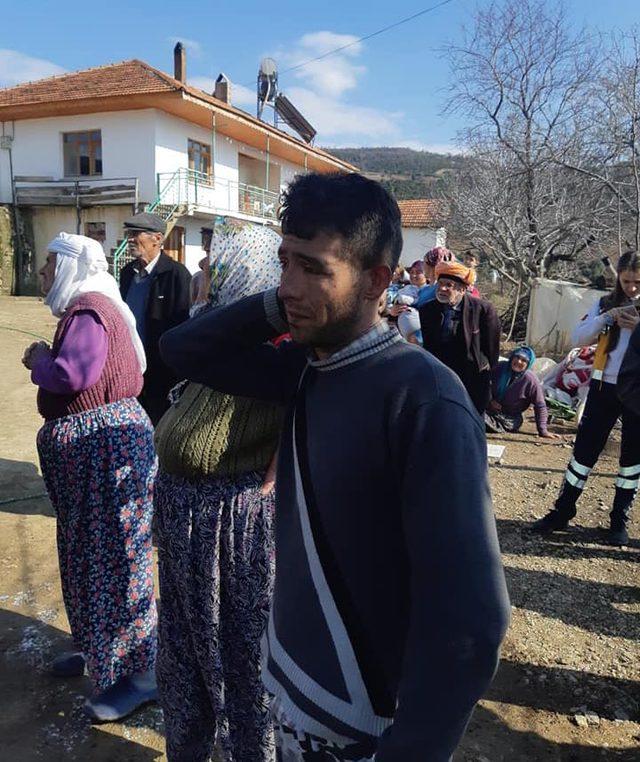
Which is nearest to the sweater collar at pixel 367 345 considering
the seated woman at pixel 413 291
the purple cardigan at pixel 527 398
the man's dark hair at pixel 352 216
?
the man's dark hair at pixel 352 216

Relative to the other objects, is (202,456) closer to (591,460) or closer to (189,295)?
(189,295)

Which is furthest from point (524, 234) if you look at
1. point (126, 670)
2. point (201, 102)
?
point (126, 670)

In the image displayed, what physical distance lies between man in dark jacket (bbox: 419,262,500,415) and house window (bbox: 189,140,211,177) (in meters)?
17.8

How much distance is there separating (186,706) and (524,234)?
1346 centimetres

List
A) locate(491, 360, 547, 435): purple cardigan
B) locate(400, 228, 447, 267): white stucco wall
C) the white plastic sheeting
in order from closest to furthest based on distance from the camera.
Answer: locate(491, 360, 547, 435): purple cardigan
the white plastic sheeting
locate(400, 228, 447, 267): white stucco wall

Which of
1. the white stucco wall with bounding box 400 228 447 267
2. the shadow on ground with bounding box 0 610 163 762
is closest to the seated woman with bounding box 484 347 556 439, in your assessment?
the shadow on ground with bounding box 0 610 163 762

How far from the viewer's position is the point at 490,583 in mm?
825

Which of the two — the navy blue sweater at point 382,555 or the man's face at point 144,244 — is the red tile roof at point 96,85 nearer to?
the man's face at point 144,244

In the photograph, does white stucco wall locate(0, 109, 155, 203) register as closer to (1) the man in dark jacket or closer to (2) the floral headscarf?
(1) the man in dark jacket

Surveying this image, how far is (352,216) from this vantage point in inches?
40.4

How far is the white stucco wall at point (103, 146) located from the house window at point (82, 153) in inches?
6.8

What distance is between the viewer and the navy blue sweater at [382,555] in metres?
0.83

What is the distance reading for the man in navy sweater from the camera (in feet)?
2.74

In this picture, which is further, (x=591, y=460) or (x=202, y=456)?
(x=591, y=460)
